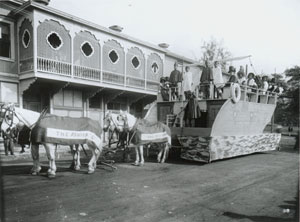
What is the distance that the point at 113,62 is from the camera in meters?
15.6

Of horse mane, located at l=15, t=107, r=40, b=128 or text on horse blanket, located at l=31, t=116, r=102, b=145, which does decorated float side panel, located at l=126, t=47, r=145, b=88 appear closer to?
text on horse blanket, located at l=31, t=116, r=102, b=145

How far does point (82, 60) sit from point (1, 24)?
4.17 m

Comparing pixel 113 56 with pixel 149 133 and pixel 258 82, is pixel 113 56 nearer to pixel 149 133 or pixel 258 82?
pixel 258 82

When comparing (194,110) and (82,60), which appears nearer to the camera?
(194,110)

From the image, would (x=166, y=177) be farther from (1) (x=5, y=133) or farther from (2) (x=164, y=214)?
(1) (x=5, y=133)

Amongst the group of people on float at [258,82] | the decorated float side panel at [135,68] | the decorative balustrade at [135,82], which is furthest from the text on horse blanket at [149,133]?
the decorated float side panel at [135,68]

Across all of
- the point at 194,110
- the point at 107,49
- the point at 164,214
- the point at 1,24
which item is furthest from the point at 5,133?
the point at 107,49

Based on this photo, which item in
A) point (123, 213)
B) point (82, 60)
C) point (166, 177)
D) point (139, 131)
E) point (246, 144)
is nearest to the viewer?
point (123, 213)

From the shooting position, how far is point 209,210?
4035 mm

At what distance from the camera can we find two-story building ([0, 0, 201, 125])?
11.2m

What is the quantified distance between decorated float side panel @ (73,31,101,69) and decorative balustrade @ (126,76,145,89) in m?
2.45

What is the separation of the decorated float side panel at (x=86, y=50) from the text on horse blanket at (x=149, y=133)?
7.32 metres

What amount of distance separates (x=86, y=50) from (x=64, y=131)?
32.4 ft

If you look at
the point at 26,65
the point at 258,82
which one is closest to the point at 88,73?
the point at 26,65
